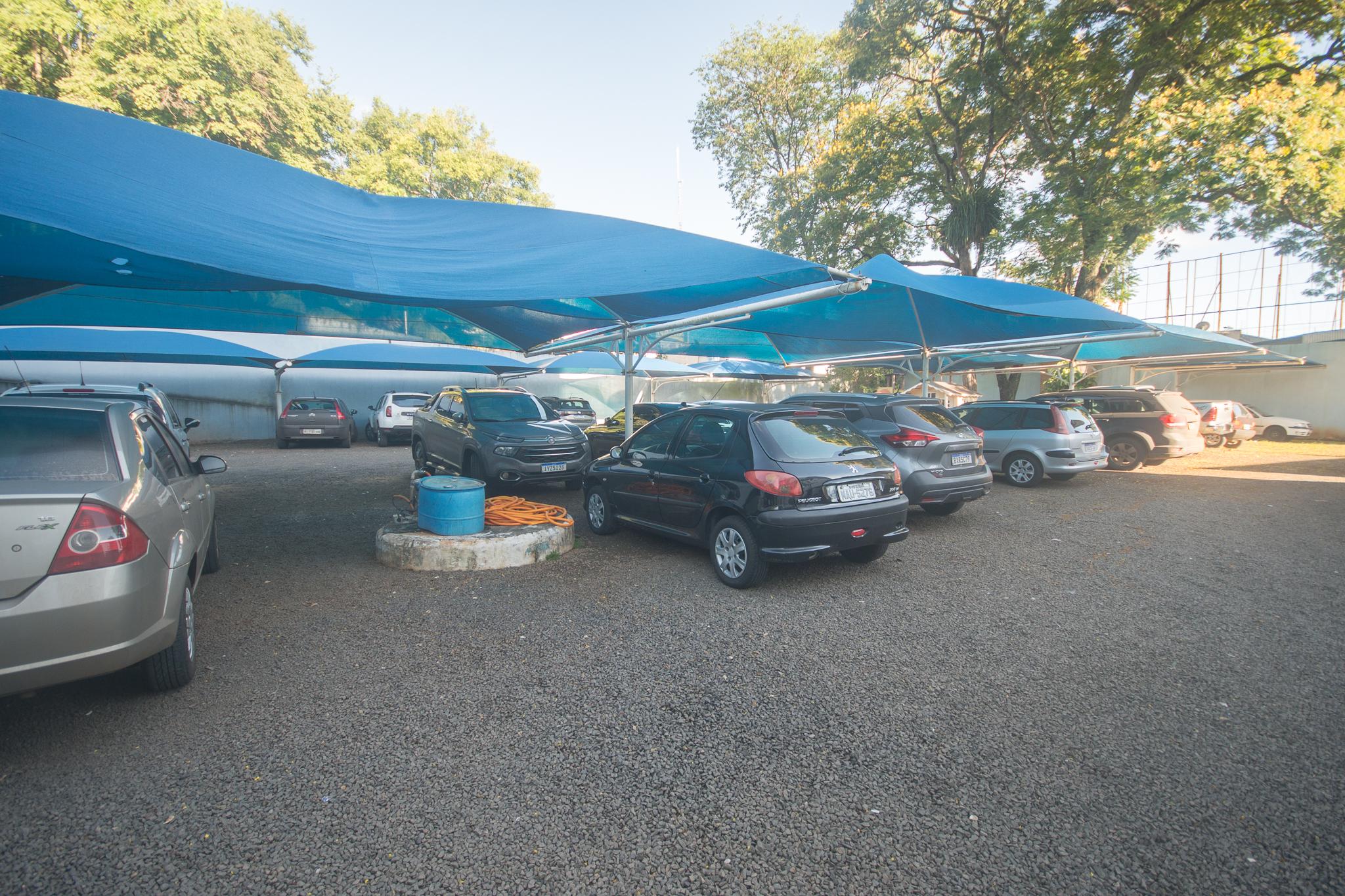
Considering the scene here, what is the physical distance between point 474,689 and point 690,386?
2574 centimetres

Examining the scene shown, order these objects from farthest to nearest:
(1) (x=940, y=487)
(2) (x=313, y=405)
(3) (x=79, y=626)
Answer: (2) (x=313, y=405) < (1) (x=940, y=487) < (3) (x=79, y=626)

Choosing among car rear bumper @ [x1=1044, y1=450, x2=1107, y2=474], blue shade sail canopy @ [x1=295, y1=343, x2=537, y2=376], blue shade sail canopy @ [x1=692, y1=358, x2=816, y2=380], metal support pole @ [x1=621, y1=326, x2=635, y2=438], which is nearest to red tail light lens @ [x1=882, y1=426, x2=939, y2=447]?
metal support pole @ [x1=621, y1=326, x2=635, y2=438]

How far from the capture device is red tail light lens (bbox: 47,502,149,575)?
95.1 inches

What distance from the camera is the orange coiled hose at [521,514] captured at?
5.94 m

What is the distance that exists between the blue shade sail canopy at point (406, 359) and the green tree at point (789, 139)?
1079 centimetres

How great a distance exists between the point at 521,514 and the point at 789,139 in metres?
22.7

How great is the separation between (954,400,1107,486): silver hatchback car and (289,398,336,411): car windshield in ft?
52.8

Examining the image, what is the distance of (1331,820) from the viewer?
2293 mm

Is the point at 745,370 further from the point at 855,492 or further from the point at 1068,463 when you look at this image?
the point at 855,492

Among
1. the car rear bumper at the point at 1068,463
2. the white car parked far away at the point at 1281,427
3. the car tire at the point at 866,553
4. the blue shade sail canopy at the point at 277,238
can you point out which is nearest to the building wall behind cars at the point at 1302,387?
the white car parked far away at the point at 1281,427

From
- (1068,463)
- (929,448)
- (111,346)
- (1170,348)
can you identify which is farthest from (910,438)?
(111,346)

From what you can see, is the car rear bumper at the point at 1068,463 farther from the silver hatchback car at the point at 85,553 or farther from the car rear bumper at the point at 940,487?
the silver hatchback car at the point at 85,553

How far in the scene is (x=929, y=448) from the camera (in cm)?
703

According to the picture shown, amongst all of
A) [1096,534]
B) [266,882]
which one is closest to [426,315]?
[266,882]
